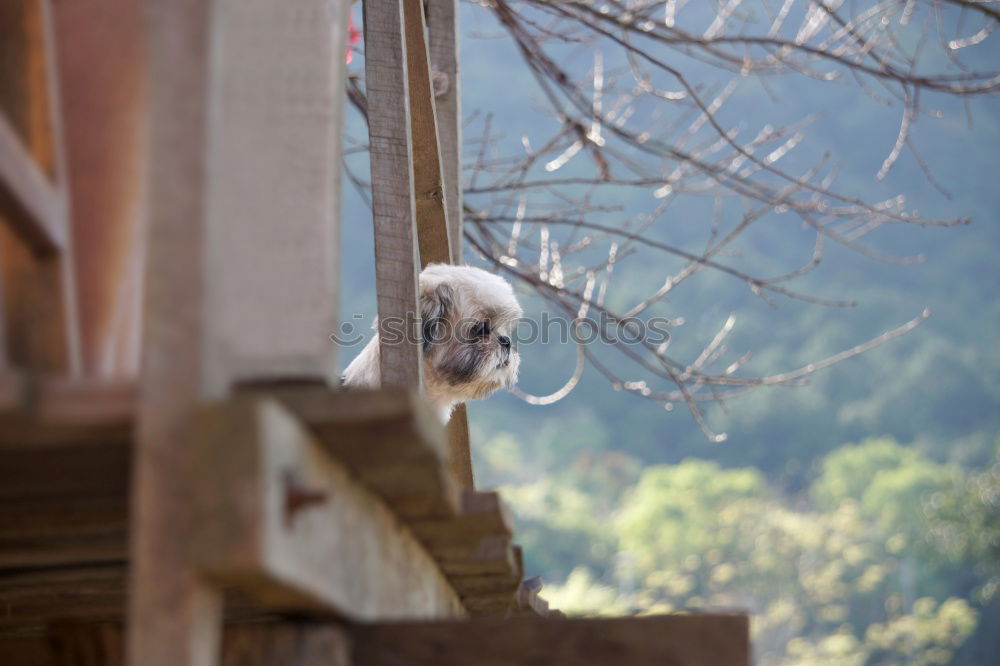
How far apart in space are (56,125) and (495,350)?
146 inches

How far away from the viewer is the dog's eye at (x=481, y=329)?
5551mm

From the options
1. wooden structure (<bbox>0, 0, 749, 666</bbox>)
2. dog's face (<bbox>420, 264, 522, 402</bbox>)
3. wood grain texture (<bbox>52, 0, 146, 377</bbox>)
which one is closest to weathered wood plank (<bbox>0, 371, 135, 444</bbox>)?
wooden structure (<bbox>0, 0, 749, 666</bbox>)

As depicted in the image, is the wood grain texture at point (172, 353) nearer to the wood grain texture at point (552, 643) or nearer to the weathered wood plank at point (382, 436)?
the weathered wood plank at point (382, 436)

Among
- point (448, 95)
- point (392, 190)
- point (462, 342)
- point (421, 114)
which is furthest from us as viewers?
point (462, 342)

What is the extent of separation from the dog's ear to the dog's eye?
0.48 ft

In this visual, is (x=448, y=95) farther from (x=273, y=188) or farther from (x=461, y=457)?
(x=273, y=188)

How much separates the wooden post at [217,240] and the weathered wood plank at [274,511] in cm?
4

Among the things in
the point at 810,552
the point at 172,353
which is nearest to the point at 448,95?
the point at 172,353

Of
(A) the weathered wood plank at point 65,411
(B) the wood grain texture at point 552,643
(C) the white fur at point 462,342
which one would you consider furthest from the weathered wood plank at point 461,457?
(A) the weathered wood plank at point 65,411

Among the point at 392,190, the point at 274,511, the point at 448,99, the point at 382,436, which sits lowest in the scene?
the point at 274,511

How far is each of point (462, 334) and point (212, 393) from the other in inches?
153

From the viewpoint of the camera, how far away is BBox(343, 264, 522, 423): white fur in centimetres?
530

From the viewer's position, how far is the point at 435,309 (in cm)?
538

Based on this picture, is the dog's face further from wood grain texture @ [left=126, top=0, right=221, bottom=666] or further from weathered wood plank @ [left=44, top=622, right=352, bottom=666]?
wood grain texture @ [left=126, top=0, right=221, bottom=666]
